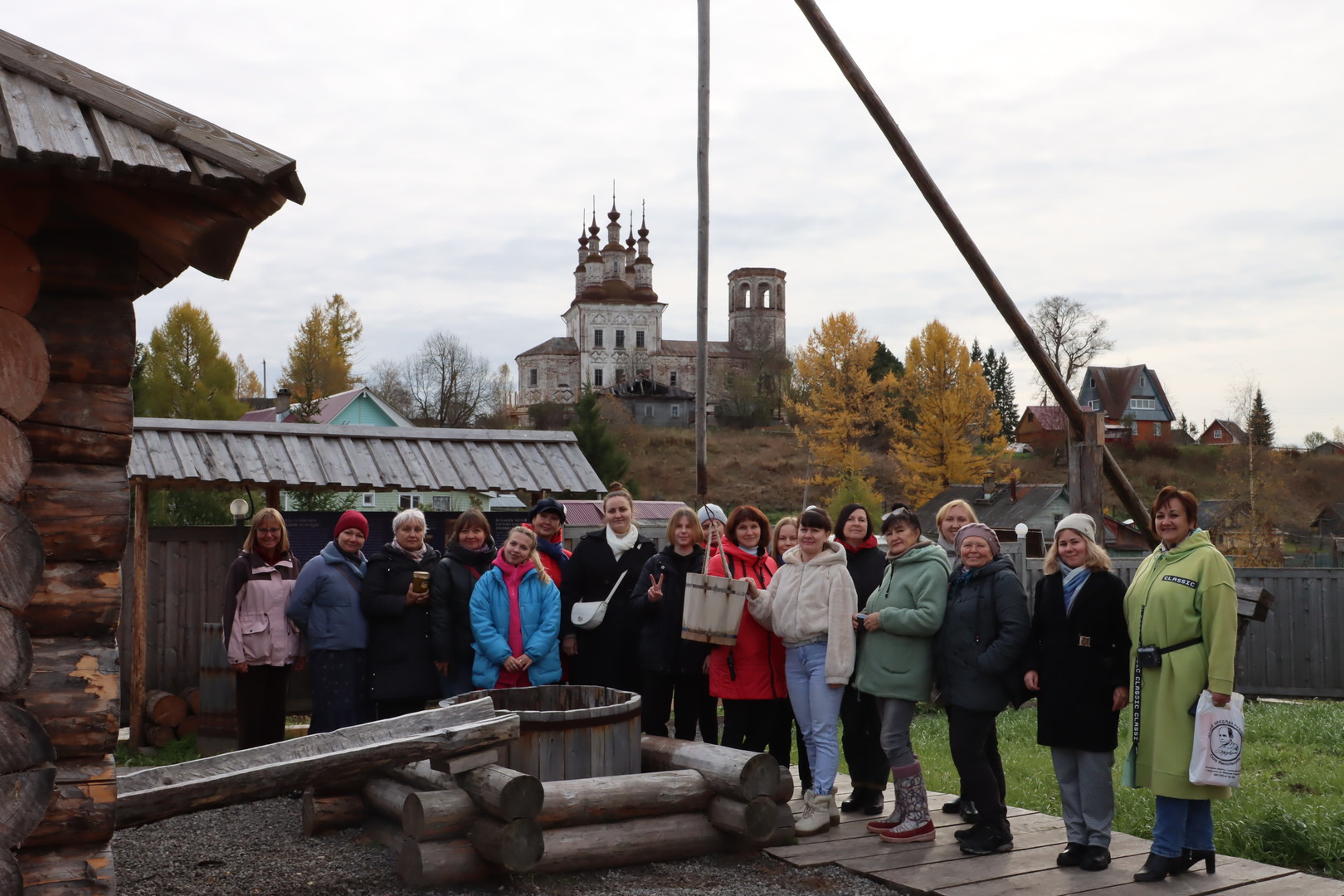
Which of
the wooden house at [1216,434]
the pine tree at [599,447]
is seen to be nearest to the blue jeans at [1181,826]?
the pine tree at [599,447]

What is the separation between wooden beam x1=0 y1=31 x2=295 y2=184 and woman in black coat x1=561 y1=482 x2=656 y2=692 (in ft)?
12.8

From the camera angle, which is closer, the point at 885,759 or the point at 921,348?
the point at 885,759

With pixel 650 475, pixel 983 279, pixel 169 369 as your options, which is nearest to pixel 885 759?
pixel 983 279

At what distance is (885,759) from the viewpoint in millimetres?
6875

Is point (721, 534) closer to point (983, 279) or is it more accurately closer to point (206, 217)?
point (983, 279)

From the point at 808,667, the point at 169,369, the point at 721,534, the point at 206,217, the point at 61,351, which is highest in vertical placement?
the point at 169,369

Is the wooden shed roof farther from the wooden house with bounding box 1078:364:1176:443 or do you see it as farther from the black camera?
the wooden house with bounding box 1078:364:1176:443

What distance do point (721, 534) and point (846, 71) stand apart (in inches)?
125

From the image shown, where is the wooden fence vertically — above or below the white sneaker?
above

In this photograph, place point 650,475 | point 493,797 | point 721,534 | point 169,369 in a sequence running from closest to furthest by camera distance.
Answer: point 493,797, point 721,534, point 169,369, point 650,475

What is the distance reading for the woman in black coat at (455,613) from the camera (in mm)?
7152

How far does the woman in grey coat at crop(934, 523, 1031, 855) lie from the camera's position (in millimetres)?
5867

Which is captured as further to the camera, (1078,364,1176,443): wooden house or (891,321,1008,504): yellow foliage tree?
(1078,364,1176,443): wooden house

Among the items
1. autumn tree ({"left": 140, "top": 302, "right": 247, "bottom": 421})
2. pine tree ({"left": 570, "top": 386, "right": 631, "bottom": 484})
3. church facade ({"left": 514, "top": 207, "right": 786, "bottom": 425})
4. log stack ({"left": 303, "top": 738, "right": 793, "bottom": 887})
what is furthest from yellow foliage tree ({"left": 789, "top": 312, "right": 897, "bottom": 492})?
log stack ({"left": 303, "top": 738, "right": 793, "bottom": 887})
